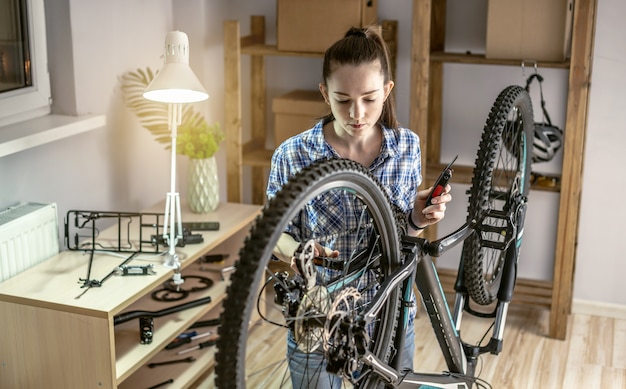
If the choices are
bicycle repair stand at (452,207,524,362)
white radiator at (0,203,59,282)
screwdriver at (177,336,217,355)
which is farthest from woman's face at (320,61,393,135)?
screwdriver at (177,336,217,355)

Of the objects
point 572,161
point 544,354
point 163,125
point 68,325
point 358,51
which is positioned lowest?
point 544,354

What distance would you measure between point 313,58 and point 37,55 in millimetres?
1268

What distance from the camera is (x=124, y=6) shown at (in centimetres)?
306

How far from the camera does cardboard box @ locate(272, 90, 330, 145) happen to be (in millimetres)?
3250

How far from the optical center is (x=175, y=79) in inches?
96.6

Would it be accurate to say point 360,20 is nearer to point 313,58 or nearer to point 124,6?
point 313,58

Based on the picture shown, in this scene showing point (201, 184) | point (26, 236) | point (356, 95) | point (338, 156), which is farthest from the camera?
point (201, 184)

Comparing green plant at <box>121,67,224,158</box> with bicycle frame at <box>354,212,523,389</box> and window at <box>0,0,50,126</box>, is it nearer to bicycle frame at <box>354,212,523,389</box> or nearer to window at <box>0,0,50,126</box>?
window at <box>0,0,50,126</box>

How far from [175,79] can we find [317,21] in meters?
0.90

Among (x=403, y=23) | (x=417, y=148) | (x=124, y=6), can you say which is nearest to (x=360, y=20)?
(x=403, y=23)

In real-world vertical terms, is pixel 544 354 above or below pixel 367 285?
below

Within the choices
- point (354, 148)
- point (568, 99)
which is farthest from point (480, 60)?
point (354, 148)

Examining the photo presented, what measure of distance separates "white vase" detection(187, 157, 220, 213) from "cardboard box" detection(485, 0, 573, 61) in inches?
44.7

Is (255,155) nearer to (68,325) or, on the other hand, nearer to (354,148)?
(68,325)
